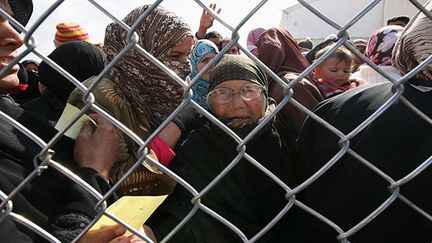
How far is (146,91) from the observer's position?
2.29 metres

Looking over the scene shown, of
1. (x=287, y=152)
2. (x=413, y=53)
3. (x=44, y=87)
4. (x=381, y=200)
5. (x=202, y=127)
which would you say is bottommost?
(x=44, y=87)

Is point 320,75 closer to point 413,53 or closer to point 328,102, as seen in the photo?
point 328,102

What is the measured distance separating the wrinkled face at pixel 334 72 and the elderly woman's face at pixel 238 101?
48.0 inches

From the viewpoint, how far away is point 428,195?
1.41 meters

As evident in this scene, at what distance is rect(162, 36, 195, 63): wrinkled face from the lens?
8.01 feet

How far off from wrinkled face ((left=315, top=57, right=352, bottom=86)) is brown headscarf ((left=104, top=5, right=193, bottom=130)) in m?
1.15

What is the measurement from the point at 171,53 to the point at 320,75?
1.26 metres

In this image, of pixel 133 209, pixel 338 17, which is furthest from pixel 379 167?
pixel 338 17

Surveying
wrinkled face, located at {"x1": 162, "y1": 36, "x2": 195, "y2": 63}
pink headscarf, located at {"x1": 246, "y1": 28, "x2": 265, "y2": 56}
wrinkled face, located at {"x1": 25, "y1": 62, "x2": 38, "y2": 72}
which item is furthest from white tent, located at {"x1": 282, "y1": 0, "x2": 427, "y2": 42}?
wrinkled face, located at {"x1": 162, "y1": 36, "x2": 195, "y2": 63}

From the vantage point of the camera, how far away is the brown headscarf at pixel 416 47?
1.43m

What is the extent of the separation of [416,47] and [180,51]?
1276mm

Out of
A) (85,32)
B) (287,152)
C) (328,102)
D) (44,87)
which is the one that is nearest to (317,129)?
(328,102)

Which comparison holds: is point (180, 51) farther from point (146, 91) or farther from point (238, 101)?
point (238, 101)

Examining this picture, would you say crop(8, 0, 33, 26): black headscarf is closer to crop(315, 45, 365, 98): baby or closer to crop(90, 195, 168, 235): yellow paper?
crop(90, 195, 168, 235): yellow paper
